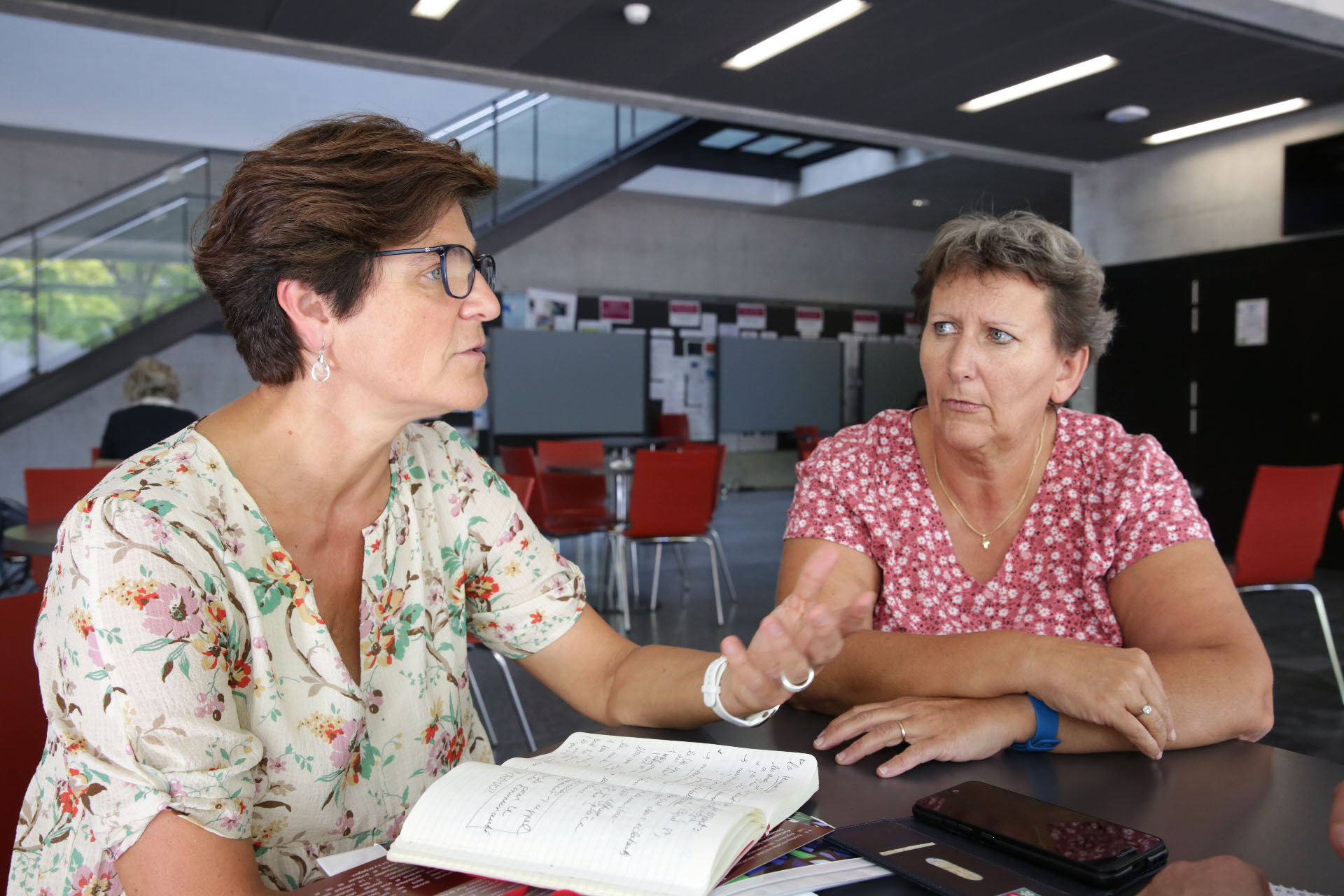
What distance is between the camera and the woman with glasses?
0.87m

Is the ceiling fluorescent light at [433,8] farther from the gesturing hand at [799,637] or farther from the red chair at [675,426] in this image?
the red chair at [675,426]

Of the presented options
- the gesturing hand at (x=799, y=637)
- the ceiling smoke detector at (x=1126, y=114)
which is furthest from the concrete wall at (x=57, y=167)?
the gesturing hand at (x=799, y=637)

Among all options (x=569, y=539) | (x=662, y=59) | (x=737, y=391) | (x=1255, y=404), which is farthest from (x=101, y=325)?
(x=1255, y=404)

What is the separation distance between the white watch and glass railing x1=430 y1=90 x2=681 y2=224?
7440 millimetres

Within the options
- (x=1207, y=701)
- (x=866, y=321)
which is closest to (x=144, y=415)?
A: (x=1207, y=701)

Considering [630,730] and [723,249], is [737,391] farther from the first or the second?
[630,730]

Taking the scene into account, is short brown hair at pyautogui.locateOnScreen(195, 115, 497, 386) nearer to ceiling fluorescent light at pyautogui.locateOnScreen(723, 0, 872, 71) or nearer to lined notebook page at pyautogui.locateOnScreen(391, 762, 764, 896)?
lined notebook page at pyautogui.locateOnScreen(391, 762, 764, 896)

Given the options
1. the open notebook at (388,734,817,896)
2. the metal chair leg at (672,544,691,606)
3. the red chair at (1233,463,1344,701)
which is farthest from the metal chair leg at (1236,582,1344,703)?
the open notebook at (388,734,817,896)

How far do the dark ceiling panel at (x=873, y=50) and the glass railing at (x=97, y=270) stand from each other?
2.69m

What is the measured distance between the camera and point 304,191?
3.59 ft

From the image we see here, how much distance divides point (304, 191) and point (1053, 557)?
130 centimetres

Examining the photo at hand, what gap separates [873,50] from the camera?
5.59m

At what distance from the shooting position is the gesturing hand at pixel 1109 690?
1.08 metres

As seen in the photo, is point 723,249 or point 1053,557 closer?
point 1053,557
